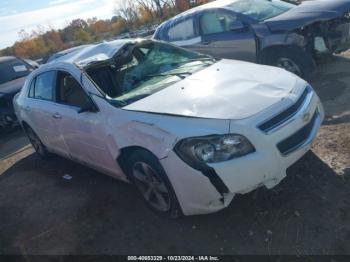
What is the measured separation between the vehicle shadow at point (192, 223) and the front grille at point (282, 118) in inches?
31.5

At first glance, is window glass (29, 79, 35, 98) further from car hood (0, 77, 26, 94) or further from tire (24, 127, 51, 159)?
car hood (0, 77, 26, 94)

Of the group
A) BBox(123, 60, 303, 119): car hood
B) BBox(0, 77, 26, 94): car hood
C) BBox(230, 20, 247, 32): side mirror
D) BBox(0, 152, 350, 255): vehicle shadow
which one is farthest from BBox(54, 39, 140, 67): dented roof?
BBox(0, 77, 26, 94): car hood

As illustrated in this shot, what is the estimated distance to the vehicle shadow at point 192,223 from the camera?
120 inches

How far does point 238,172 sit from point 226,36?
464 cm

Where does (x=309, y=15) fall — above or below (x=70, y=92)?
below

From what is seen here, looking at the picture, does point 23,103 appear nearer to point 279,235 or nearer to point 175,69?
point 175,69

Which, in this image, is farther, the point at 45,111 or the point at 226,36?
the point at 226,36

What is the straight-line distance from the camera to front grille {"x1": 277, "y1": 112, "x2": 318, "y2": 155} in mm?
3084

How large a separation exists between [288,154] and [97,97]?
75.5 inches

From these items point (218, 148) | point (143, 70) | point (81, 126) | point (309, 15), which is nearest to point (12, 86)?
point (81, 126)

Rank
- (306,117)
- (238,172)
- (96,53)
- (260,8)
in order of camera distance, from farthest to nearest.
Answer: (260,8) < (96,53) < (306,117) < (238,172)

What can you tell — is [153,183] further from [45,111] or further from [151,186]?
[45,111]

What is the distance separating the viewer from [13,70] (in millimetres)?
10180

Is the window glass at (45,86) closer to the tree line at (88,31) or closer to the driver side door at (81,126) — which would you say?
the driver side door at (81,126)
